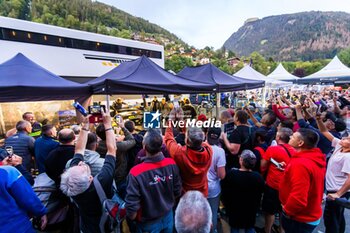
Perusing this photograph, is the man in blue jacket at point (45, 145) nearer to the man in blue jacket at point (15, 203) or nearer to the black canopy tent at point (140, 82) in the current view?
the man in blue jacket at point (15, 203)

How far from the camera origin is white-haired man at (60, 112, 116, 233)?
5.06ft

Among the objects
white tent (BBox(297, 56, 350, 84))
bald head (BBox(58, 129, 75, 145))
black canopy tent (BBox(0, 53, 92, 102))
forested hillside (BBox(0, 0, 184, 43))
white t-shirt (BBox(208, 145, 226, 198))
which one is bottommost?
white t-shirt (BBox(208, 145, 226, 198))

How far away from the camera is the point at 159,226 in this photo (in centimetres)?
196

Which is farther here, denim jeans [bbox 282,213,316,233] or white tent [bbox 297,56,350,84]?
white tent [bbox 297,56,350,84]

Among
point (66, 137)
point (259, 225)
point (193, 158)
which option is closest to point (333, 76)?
point (259, 225)

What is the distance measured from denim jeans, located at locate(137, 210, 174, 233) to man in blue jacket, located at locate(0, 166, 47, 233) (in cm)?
97

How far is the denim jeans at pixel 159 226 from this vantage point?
1.93 m

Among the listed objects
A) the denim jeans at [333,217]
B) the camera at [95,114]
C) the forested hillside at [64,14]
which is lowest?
the denim jeans at [333,217]

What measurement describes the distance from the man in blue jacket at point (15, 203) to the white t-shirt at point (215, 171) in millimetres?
1932

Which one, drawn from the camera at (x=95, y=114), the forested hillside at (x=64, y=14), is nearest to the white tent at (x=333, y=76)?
the camera at (x=95, y=114)

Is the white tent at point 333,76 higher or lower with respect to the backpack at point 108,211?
higher

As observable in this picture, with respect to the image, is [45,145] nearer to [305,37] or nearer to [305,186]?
[305,186]

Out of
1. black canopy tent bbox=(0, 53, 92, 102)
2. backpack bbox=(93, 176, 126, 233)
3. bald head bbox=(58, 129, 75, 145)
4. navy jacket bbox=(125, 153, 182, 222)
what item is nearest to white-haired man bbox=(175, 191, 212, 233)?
navy jacket bbox=(125, 153, 182, 222)

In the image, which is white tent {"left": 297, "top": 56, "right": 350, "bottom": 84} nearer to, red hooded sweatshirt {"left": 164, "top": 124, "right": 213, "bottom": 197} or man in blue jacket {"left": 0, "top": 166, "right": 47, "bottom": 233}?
red hooded sweatshirt {"left": 164, "top": 124, "right": 213, "bottom": 197}
